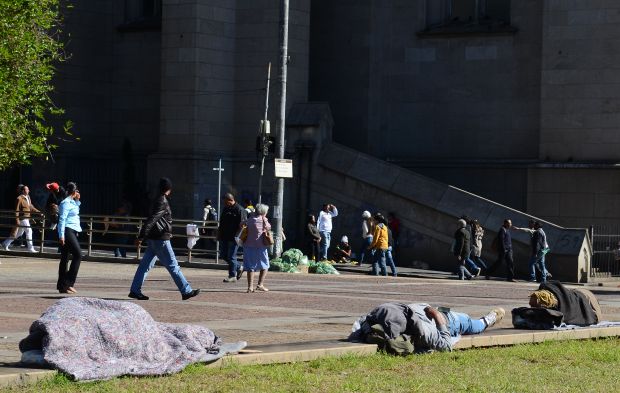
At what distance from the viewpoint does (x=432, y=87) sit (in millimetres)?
37562

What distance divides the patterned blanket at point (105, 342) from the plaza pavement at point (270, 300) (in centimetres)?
32

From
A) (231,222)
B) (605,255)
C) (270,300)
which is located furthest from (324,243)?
(270,300)

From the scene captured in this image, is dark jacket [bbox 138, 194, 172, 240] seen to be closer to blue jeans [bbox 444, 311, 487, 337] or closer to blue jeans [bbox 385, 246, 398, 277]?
blue jeans [bbox 444, 311, 487, 337]

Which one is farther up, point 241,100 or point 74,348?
point 241,100

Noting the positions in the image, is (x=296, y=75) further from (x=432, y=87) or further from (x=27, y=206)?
(x=27, y=206)

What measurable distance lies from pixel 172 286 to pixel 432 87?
54.4 feet

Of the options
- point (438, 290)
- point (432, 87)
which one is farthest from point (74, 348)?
Result: point (432, 87)

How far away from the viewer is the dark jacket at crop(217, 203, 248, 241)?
25641 millimetres

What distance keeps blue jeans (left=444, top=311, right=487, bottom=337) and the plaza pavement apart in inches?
7.0

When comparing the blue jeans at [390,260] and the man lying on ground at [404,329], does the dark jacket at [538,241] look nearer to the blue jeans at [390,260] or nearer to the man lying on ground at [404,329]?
the blue jeans at [390,260]

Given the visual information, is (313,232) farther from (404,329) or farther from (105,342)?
(105,342)

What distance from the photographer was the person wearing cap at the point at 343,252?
113 feet

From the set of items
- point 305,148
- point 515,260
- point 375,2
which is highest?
point 375,2

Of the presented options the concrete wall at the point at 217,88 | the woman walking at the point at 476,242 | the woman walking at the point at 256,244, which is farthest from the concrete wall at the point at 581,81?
the woman walking at the point at 256,244
